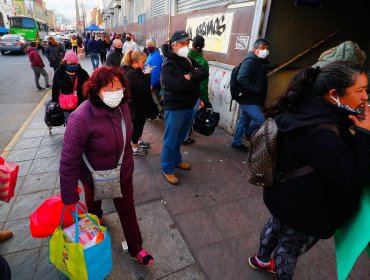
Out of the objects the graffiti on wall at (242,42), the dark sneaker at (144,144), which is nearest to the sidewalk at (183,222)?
the dark sneaker at (144,144)

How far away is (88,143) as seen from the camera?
183 cm

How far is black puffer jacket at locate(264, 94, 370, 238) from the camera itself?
1271 mm

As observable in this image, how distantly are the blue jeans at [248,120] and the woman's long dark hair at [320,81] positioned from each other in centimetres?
250

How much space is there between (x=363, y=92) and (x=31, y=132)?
5711 millimetres

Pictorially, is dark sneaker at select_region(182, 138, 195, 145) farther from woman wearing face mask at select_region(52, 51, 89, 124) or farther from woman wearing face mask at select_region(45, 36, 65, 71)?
woman wearing face mask at select_region(45, 36, 65, 71)

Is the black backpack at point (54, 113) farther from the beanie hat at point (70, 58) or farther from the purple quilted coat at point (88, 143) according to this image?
the purple quilted coat at point (88, 143)

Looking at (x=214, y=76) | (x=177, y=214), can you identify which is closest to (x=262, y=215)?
(x=177, y=214)

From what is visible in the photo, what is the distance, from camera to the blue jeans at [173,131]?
3223 millimetres

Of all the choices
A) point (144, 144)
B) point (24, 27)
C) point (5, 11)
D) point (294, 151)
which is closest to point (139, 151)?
point (144, 144)

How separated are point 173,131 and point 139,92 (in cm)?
103

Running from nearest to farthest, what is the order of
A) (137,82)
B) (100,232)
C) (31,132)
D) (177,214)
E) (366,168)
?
(366,168) → (100,232) → (177,214) → (137,82) → (31,132)

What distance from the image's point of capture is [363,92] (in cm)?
135

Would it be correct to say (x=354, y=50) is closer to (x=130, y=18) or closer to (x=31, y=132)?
(x=31, y=132)

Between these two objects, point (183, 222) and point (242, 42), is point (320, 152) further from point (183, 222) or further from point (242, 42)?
point (242, 42)
